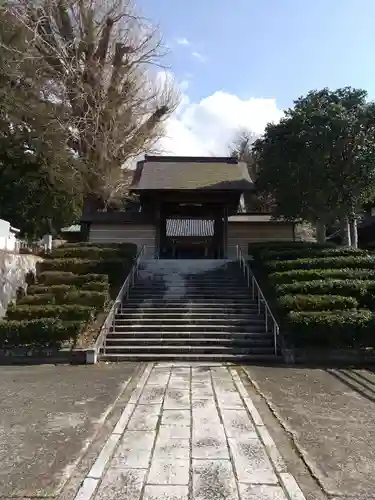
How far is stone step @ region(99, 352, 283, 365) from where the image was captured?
32.1ft

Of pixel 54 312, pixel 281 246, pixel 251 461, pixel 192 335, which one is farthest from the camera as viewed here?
pixel 281 246

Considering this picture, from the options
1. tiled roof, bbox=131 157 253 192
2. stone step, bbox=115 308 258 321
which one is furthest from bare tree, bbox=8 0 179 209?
stone step, bbox=115 308 258 321

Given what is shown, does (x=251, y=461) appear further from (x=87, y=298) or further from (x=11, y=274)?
(x=11, y=274)

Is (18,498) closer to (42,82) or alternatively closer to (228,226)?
(228,226)

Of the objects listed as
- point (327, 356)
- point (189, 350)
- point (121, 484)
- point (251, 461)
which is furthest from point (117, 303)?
point (121, 484)

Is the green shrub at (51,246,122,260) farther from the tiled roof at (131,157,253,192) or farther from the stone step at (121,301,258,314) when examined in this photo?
the tiled roof at (131,157,253,192)

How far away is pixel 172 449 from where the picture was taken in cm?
428

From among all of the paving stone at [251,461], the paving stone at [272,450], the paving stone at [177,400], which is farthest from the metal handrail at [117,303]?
the paving stone at [251,461]

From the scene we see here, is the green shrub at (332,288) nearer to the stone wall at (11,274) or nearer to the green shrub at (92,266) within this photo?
the green shrub at (92,266)

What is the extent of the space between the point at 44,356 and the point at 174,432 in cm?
605

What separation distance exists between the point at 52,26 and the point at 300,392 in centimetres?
2369

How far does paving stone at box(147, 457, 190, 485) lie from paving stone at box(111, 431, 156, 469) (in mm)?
113

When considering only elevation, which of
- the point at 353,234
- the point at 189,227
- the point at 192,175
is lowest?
the point at 353,234

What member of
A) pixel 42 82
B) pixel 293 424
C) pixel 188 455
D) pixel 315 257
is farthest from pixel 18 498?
pixel 42 82
